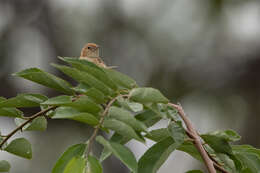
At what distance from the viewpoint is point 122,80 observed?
841mm

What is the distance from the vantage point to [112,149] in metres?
0.69

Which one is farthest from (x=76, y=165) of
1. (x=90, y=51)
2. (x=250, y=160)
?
(x=90, y=51)

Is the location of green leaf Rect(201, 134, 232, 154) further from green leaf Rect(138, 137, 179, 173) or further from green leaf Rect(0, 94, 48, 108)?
green leaf Rect(0, 94, 48, 108)

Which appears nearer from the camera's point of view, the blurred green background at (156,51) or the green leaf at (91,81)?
the green leaf at (91,81)

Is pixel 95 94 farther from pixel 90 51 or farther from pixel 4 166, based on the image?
pixel 90 51

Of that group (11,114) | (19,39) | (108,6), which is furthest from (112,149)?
(108,6)

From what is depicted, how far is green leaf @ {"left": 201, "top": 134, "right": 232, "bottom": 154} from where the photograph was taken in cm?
86

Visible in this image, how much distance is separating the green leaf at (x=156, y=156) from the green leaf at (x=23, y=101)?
23cm

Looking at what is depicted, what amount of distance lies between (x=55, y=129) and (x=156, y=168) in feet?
12.6

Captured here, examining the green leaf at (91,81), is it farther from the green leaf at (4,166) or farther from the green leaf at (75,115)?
the green leaf at (4,166)

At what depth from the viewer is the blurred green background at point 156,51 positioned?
178 inches

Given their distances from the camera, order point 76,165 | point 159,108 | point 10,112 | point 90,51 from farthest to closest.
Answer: point 90,51
point 10,112
point 159,108
point 76,165

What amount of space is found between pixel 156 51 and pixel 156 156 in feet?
15.7

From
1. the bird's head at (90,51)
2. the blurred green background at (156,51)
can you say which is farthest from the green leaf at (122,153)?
the blurred green background at (156,51)
